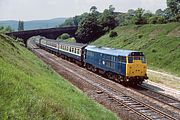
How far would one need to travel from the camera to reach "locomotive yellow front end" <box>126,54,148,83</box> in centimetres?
3158

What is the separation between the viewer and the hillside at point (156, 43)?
46100mm

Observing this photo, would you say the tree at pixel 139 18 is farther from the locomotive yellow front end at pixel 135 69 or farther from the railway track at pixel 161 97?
the railway track at pixel 161 97

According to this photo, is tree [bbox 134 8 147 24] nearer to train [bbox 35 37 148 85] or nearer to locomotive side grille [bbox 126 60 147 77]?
train [bbox 35 37 148 85]

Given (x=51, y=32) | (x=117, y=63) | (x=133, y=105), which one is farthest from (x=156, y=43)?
(x=51, y=32)

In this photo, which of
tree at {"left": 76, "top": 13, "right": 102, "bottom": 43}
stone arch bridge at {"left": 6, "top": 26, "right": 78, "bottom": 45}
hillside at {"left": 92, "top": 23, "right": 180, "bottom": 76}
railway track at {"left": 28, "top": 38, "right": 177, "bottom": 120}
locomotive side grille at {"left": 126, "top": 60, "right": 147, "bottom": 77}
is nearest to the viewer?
railway track at {"left": 28, "top": 38, "right": 177, "bottom": 120}

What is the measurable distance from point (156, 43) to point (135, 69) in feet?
89.4

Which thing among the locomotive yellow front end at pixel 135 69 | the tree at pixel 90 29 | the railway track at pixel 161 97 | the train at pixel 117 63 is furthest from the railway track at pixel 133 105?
the tree at pixel 90 29

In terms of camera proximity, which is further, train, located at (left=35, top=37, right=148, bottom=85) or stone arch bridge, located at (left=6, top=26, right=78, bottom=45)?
stone arch bridge, located at (left=6, top=26, right=78, bottom=45)

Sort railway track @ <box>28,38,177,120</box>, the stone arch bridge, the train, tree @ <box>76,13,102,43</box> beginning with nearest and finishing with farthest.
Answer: railway track @ <box>28,38,177,120</box>
the train
tree @ <box>76,13,102,43</box>
the stone arch bridge

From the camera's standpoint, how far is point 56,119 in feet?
39.2

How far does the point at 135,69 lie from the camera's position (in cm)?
3177

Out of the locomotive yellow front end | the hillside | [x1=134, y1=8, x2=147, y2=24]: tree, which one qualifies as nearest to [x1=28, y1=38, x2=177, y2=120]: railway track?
the locomotive yellow front end

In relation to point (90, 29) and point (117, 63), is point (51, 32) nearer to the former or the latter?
point (90, 29)

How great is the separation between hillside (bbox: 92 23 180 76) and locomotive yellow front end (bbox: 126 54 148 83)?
8.83 m
